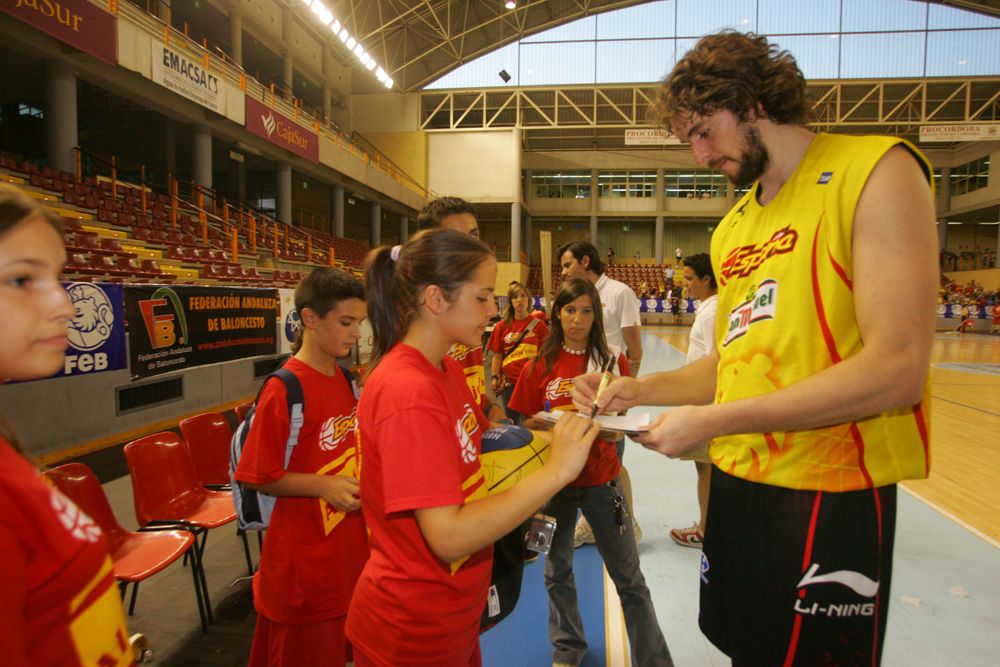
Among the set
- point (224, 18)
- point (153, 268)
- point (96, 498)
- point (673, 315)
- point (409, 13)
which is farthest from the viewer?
point (673, 315)

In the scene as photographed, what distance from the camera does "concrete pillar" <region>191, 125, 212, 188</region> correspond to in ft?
45.3

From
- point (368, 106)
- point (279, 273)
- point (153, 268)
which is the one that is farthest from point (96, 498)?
point (368, 106)

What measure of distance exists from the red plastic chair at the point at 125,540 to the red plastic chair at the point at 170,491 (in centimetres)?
13

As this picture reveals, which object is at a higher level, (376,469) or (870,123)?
(870,123)

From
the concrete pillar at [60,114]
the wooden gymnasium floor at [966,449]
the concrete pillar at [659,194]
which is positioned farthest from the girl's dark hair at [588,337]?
the concrete pillar at [659,194]

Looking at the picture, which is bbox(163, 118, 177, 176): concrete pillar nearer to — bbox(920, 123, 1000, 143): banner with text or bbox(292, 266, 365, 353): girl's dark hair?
bbox(292, 266, 365, 353): girl's dark hair

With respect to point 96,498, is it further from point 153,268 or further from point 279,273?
point 279,273

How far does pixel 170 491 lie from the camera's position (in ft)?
10.7

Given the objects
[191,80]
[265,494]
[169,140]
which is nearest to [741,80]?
[265,494]

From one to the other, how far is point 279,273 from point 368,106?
16221 millimetres

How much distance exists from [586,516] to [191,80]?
530 inches

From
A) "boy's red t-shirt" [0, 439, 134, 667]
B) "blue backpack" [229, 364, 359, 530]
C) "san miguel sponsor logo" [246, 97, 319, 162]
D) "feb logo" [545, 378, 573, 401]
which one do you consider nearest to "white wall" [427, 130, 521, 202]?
"san miguel sponsor logo" [246, 97, 319, 162]

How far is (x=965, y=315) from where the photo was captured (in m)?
22.4

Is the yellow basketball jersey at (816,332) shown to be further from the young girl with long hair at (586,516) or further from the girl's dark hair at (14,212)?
the girl's dark hair at (14,212)
